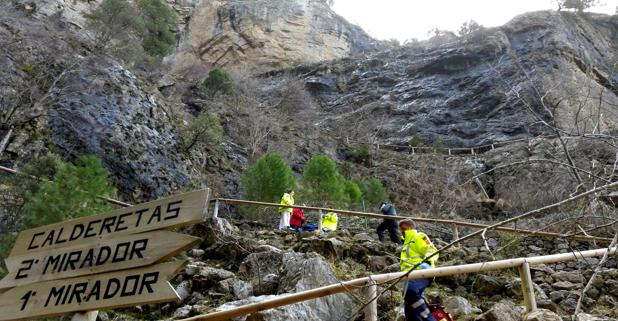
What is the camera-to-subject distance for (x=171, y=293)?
2438mm

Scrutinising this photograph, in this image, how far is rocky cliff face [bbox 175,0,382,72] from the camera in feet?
130

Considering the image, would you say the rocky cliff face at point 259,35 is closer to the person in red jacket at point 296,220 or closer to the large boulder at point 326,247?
the person in red jacket at point 296,220

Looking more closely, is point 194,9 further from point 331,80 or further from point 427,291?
point 427,291

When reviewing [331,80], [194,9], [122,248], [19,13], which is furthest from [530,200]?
[194,9]

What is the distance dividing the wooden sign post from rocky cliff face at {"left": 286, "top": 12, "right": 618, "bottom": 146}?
2599 centimetres

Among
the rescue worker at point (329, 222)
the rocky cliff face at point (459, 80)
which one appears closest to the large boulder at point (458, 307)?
the rescue worker at point (329, 222)

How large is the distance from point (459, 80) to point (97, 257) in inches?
1273

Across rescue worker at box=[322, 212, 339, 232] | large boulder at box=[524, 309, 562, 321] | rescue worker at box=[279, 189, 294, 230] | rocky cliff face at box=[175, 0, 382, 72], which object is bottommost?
large boulder at box=[524, 309, 562, 321]

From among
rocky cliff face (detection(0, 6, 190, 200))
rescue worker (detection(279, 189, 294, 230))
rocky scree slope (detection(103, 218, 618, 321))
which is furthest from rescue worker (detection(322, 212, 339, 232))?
rocky cliff face (detection(0, 6, 190, 200))

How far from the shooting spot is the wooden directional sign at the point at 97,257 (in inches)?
103

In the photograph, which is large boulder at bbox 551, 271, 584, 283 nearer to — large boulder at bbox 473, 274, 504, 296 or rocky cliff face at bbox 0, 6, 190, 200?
large boulder at bbox 473, 274, 504, 296

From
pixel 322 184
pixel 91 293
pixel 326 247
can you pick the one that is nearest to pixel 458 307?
pixel 326 247

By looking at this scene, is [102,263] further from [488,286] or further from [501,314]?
[488,286]

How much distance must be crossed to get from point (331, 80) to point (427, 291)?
30.8 metres
